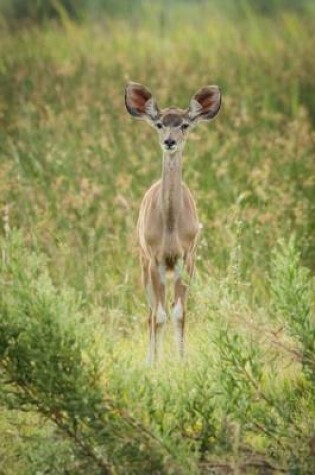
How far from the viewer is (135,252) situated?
11.3 metres

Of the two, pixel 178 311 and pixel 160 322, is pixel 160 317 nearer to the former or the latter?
pixel 160 322

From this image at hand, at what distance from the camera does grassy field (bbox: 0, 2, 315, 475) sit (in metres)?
7.38

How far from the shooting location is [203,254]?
1145cm

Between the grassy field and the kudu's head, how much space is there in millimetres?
529

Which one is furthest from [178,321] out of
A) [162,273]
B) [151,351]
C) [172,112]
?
[172,112]

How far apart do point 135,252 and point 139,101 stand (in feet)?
4.58

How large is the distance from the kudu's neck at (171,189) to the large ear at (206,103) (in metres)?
0.46

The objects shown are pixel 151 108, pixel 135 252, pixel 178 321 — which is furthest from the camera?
pixel 135 252

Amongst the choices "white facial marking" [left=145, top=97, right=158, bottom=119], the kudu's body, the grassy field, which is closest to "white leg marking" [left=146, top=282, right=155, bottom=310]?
the kudu's body

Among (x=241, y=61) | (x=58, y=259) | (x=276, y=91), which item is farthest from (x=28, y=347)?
(x=241, y=61)

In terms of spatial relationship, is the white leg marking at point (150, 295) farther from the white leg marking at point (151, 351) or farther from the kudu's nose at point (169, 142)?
the kudu's nose at point (169, 142)

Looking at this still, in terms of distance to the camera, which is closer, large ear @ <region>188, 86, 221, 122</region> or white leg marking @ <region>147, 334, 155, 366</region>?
white leg marking @ <region>147, 334, 155, 366</region>

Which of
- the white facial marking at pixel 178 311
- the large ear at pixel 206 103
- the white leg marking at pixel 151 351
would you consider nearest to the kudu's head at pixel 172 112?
the large ear at pixel 206 103

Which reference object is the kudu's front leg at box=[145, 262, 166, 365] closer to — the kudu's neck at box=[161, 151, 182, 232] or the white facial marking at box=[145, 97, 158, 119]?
the kudu's neck at box=[161, 151, 182, 232]
